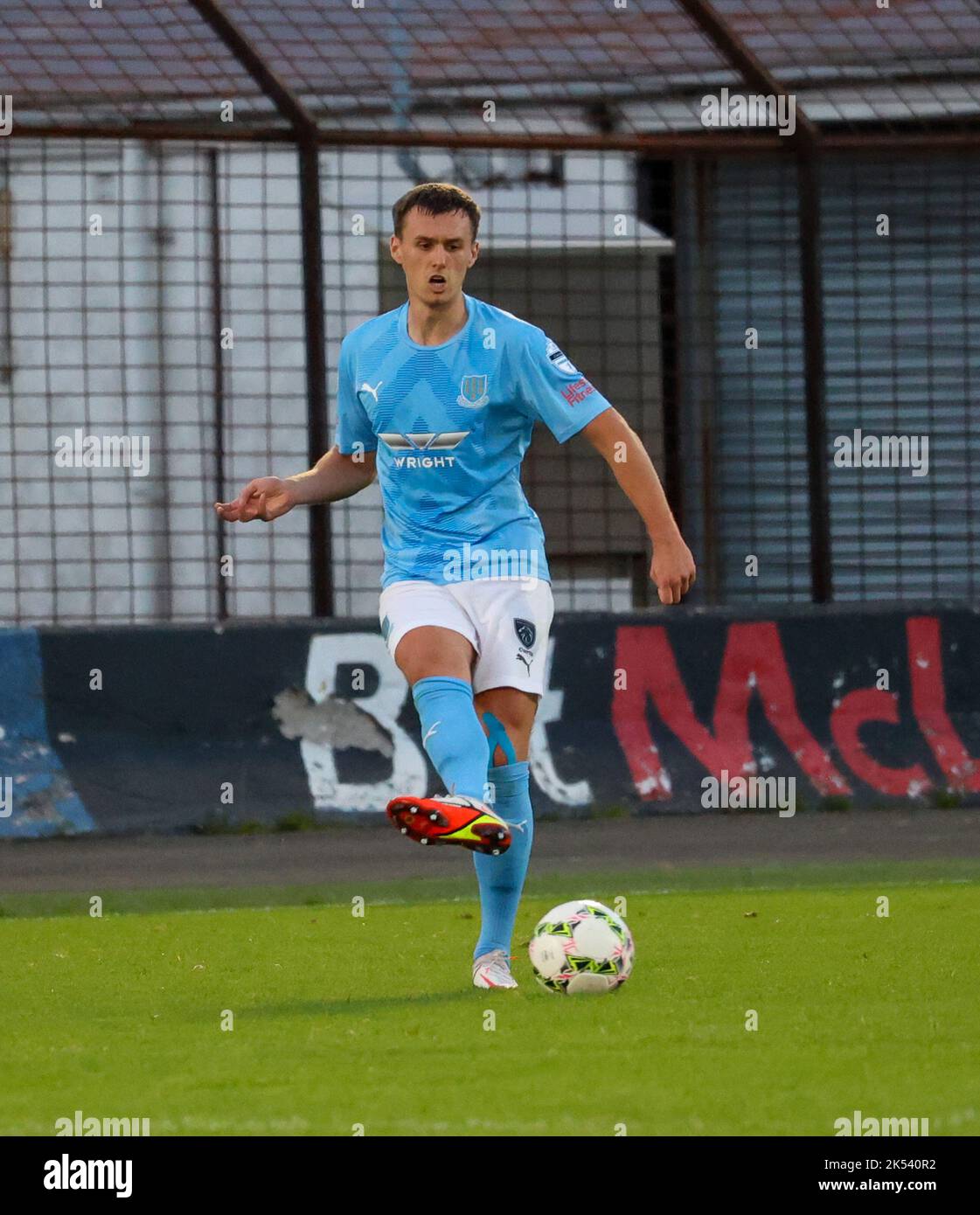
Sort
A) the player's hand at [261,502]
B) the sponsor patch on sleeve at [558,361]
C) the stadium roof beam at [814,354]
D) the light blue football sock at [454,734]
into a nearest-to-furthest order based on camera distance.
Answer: the light blue football sock at [454,734] < the sponsor patch on sleeve at [558,361] < the player's hand at [261,502] < the stadium roof beam at [814,354]

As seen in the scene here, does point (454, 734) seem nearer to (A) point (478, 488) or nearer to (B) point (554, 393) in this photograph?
(A) point (478, 488)

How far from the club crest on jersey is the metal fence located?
19.2 feet

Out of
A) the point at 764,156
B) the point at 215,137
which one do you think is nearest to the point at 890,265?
the point at 764,156

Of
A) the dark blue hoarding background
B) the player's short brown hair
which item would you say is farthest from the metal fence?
the player's short brown hair

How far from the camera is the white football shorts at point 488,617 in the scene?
20.9ft

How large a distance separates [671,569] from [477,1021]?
55.9 inches

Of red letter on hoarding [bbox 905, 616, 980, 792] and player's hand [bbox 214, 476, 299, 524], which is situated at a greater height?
player's hand [bbox 214, 476, 299, 524]

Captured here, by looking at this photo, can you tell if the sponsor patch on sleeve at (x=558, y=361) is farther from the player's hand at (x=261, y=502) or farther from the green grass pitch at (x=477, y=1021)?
the green grass pitch at (x=477, y=1021)

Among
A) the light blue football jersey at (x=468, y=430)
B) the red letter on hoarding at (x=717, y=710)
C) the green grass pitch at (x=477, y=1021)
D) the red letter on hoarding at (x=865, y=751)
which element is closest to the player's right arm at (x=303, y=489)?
the light blue football jersey at (x=468, y=430)

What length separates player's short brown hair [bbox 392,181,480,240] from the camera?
6473 mm

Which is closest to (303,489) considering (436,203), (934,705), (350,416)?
(350,416)

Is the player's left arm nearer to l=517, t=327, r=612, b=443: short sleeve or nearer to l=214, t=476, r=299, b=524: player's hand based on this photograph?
l=517, t=327, r=612, b=443: short sleeve

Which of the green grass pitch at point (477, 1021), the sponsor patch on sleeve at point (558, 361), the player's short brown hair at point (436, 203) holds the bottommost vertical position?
the green grass pitch at point (477, 1021)

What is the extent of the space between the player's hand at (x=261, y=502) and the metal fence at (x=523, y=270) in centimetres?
545
